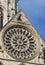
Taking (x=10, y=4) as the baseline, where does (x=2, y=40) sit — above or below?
below

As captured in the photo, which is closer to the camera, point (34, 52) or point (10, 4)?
point (34, 52)

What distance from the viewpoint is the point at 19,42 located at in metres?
27.5

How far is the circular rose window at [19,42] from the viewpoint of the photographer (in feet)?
89.6

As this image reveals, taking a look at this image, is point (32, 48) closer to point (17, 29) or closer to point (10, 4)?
point (17, 29)

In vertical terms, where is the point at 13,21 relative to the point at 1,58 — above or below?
above

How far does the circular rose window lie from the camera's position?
27323mm

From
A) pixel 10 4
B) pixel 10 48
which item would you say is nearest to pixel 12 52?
pixel 10 48

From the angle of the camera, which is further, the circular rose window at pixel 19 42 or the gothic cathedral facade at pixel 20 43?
the circular rose window at pixel 19 42

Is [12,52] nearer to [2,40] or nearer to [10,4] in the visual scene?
[2,40]

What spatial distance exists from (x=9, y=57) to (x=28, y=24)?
2.20 metres

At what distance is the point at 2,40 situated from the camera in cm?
2727

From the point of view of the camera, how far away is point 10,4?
1160 inches

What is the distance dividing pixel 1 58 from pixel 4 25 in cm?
187

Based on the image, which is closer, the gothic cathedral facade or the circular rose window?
the gothic cathedral facade
